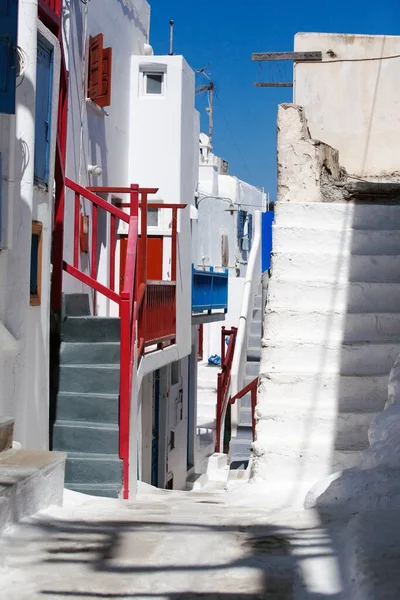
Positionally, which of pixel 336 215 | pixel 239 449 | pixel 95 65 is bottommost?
pixel 239 449

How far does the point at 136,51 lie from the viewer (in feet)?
51.1

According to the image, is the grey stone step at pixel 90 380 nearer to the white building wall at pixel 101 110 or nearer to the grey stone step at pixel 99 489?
the grey stone step at pixel 99 489

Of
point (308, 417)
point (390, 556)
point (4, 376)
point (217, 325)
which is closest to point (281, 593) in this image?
point (390, 556)

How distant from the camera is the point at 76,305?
10758 millimetres

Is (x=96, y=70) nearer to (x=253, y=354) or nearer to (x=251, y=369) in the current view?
(x=251, y=369)

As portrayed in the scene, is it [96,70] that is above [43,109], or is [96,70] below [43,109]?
above

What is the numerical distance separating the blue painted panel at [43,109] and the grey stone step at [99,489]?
2719 millimetres

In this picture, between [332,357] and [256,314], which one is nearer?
[332,357]

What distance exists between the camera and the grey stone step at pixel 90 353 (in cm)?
916

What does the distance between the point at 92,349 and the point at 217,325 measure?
2428 cm

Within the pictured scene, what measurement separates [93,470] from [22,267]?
2.34 meters

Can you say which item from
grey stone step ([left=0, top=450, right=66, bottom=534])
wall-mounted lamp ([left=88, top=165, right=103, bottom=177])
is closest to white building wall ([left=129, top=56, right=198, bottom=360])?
wall-mounted lamp ([left=88, top=165, right=103, bottom=177])

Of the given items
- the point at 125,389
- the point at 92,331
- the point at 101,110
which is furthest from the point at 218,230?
the point at 125,389

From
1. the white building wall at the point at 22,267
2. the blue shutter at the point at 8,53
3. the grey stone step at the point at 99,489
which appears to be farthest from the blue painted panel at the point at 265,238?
the blue shutter at the point at 8,53
